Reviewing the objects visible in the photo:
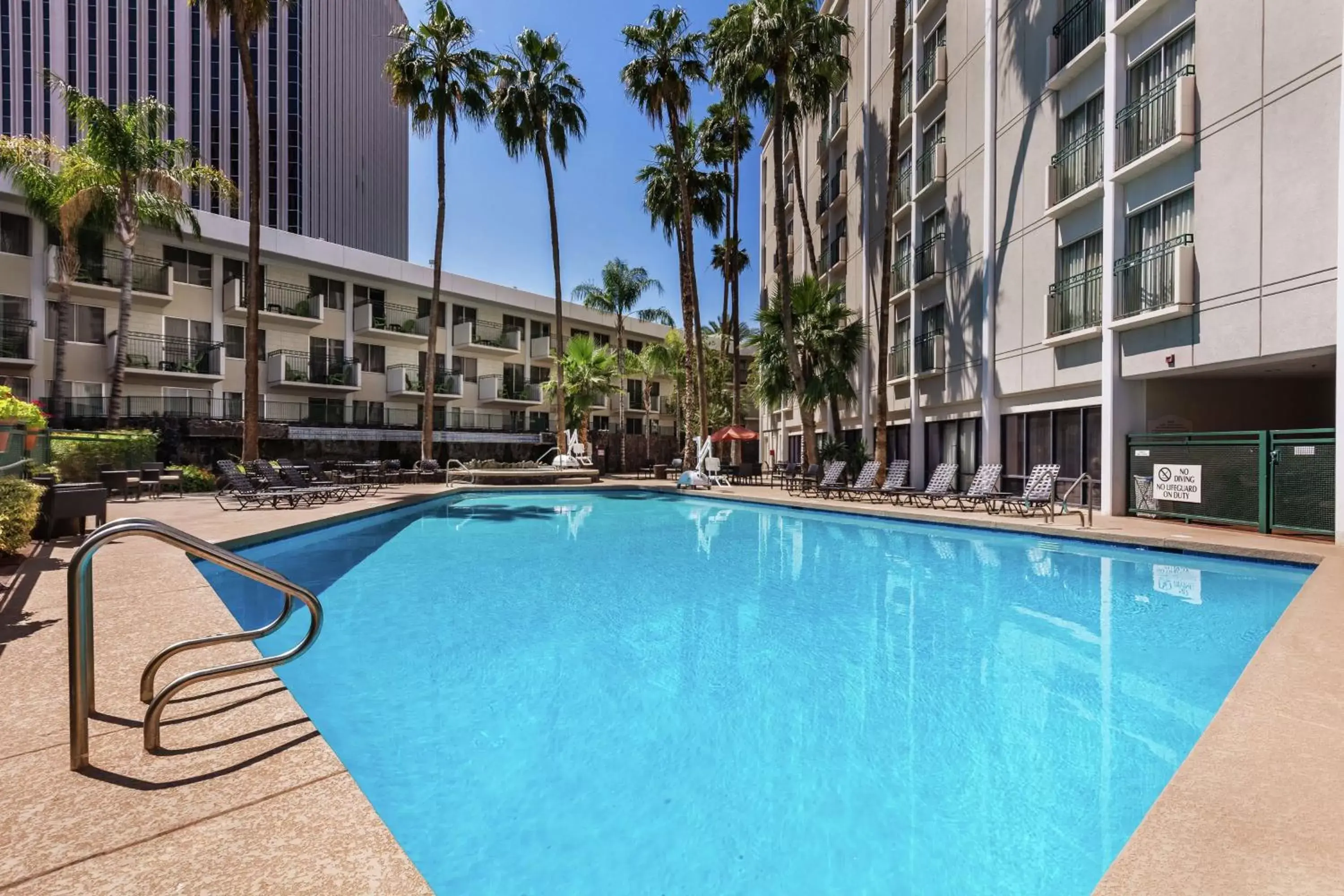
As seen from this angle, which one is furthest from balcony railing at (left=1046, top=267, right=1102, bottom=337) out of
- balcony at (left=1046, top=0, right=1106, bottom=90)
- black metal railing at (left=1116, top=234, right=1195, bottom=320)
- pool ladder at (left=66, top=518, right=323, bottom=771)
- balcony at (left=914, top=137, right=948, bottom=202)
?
pool ladder at (left=66, top=518, right=323, bottom=771)

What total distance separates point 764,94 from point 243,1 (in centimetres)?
1570

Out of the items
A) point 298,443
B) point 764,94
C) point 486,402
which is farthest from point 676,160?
point 298,443

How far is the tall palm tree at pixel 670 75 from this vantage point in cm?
2542

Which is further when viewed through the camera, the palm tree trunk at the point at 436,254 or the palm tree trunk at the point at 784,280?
the palm tree trunk at the point at 436,254

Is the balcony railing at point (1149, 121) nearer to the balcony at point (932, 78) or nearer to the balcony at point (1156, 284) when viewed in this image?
the balcony at point (1156, 284)

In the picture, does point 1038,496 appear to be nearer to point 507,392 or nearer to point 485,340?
point 507,392

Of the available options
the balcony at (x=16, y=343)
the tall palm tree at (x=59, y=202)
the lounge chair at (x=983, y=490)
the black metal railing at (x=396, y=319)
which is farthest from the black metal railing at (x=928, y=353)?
the balcony at (x=16, y=343)

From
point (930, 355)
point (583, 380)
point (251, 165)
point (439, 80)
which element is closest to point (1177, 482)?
point (930, 355)

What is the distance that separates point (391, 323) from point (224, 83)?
36.4 m

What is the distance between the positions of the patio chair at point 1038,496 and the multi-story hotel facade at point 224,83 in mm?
50691

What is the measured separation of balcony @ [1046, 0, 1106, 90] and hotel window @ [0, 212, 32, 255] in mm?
32574

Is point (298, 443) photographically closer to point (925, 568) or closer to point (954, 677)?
point (925, 568)

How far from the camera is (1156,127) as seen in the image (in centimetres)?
1283

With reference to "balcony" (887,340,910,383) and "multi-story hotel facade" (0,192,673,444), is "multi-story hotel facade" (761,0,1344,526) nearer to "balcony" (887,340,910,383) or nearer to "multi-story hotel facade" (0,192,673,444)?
"balcony" (887,340,910,383)
